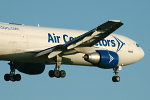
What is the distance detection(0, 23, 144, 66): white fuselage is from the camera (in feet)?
124

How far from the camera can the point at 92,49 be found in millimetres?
39000

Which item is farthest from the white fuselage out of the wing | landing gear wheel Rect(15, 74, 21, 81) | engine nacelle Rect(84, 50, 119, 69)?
landing gear wheel Rect(15, 74, 21, 81)

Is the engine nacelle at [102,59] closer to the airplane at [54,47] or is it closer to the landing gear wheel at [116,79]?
the airplane at [54,47]

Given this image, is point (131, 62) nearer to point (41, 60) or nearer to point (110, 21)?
point (41, 60)

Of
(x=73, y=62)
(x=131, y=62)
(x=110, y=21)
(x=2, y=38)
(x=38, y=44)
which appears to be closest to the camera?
(x=110, y=21)

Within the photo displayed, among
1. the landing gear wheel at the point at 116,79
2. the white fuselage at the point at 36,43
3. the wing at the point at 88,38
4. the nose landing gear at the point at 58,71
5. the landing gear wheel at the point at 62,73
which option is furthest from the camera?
the landing gear wheel at the point at 116,79

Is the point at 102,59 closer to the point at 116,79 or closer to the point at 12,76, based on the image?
the point at 116,79

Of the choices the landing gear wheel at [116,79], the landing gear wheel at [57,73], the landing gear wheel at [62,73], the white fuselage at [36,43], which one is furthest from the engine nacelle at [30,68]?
the landing gear wheel at [116,79]

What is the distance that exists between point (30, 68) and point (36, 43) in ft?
17.5

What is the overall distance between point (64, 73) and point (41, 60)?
2.08 metres

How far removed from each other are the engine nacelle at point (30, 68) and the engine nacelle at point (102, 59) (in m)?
6.96

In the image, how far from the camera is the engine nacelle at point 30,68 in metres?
43.7

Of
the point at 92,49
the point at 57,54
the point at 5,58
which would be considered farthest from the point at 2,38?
the point at 92,49

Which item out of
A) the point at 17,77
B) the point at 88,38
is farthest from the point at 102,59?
the point at 17,77
